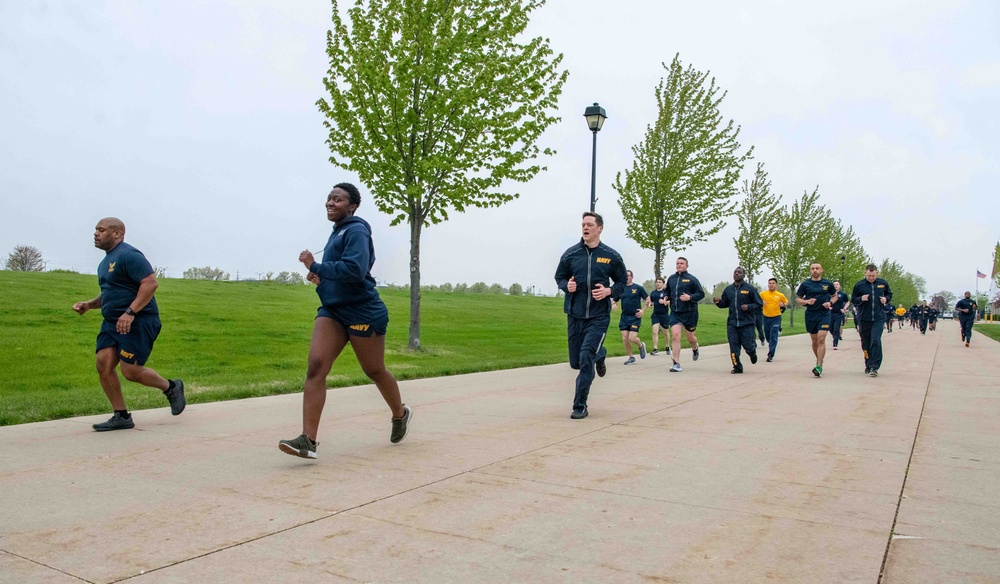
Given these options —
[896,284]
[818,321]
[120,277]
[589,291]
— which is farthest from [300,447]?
[896,284]

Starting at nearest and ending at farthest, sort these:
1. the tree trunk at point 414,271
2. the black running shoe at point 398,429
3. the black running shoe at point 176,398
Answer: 1. the black running shoe at point 398,429
2. the black running shoe at point 176,398
3. the tree trunk at point 414,271

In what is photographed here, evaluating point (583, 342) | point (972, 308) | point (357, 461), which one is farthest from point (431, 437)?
point (972, 308)

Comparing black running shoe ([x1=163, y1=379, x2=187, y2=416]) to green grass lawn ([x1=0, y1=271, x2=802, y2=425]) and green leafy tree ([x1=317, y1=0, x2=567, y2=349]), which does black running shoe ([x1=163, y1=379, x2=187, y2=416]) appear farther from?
green leafy tree ([x1=317, y1=0, x2=567, y2=349])

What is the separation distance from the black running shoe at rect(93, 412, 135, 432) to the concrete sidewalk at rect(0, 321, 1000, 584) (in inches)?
4.2

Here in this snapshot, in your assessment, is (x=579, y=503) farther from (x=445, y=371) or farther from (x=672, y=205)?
(x=672, y=205)

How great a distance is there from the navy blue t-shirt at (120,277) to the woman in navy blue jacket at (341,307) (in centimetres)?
213

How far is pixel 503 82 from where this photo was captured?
15977mm

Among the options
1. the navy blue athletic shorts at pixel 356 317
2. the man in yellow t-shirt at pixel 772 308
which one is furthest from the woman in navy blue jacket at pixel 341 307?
the man in yellow t-shirt at pixel 772 308

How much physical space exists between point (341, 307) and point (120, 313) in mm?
2448

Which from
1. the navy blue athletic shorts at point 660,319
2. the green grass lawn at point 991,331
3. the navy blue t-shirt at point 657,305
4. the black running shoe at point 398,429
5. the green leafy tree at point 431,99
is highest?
the green leafy tree at point 431,99

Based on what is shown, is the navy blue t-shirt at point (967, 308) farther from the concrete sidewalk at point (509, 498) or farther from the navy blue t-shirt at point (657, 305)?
the concrete sidewalk at point (509, 498)

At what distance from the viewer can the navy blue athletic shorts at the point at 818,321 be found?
43.7ft

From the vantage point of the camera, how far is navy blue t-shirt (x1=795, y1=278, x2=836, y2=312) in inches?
530

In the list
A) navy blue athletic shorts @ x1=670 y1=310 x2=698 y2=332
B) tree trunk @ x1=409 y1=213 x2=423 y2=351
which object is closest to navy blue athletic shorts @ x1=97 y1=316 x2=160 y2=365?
navy blue athletic shorts @ x1=670 y1=310 x2=698 y2=332
